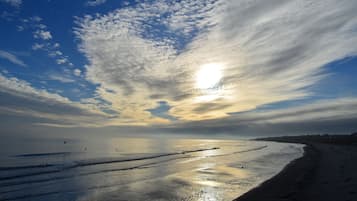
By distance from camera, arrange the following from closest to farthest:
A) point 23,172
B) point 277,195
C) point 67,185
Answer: point 277,195 < point 67,185 < point 23,172

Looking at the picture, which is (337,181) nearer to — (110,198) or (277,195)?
(277,195)

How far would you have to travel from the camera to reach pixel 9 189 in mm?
19469

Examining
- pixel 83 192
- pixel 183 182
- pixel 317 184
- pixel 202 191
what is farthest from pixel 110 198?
pixel 317 184

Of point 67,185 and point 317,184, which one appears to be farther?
point 67,185

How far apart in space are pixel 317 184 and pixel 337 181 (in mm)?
1732

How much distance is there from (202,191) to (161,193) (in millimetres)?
2760

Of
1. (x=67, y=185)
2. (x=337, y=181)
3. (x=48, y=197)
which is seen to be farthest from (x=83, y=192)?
(x=337, y=181)

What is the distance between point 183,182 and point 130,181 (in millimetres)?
4323

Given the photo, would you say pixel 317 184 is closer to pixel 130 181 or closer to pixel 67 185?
pixel 130 181

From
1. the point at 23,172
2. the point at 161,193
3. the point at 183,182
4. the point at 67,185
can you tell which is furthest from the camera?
the point at 23,172

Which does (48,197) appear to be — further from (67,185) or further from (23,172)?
(23,172)

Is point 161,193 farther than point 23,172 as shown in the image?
No

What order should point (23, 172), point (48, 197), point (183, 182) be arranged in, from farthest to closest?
point (23, 172)
point (183, 182)
point (48, 197)

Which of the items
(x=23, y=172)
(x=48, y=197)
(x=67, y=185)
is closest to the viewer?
(x=48, y=197)
